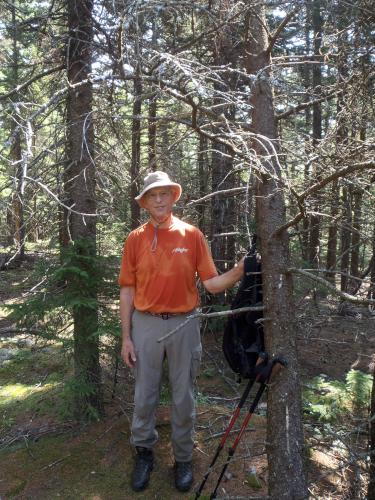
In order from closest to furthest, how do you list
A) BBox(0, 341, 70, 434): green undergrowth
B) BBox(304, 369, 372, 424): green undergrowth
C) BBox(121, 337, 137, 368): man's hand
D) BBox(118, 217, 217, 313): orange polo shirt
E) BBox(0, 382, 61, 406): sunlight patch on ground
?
BBox(118, 217, 217, 313): orange polo shirt
BBox(121, 337, 137, 368): man's hand
BBox(304, 369, 372, 424): green undergrowth
BBox(0, 341, 70, 434): green undergrowth
BBox(0, 382, 61, 406): sunlight patch on ground

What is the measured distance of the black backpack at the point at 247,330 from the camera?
10.6 feet

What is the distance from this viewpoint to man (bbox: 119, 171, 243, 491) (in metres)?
3.71

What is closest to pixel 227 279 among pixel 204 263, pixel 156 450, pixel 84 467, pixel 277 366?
pixel 204 263

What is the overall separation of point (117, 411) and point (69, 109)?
358 centimetres

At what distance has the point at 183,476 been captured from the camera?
3.88 metres

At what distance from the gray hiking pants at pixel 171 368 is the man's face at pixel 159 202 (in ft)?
2.88

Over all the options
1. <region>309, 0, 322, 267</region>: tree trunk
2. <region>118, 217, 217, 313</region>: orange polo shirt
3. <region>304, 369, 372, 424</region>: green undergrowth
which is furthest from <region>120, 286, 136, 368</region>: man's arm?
<region>304, 369, 372, 424</region>: green undergrowth

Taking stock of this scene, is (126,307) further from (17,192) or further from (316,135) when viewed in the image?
(316,135)

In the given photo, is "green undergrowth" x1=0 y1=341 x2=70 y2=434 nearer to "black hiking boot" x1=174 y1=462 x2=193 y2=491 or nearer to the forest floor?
the forest floor

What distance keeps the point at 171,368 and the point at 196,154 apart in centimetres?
183

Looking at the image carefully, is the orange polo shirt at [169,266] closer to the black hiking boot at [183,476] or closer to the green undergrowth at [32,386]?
the black hiking boot at [183,476]

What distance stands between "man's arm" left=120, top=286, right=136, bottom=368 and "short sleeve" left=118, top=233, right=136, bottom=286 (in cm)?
7

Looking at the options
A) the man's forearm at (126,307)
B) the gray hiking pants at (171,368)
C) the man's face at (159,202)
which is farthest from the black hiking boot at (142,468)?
the man's face at (159,202)

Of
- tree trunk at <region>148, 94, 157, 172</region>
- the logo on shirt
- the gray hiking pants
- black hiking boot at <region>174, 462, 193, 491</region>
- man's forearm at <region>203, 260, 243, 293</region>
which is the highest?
tree trunk at <region>148, 94, 157, 172</region>
